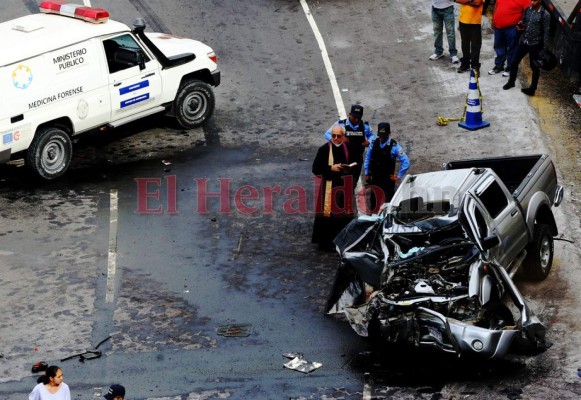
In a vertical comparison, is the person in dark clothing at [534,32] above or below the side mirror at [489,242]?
above

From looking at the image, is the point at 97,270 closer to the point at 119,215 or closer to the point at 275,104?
the point at 119,215

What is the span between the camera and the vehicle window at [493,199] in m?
14.4

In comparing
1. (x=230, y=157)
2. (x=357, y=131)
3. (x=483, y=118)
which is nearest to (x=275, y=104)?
(x=230, y=157)

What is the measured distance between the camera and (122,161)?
19172 mm

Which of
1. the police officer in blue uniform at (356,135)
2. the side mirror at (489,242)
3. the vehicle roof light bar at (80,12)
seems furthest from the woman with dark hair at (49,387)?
the vehicle roof light bar at (80,12)

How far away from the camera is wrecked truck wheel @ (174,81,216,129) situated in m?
19.9

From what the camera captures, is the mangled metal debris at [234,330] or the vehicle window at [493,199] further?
the vehicle window at [493,199]

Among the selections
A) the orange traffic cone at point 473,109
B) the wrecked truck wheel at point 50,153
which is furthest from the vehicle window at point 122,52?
the orange traffic cone at point 473,109

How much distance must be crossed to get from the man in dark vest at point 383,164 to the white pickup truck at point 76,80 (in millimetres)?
4494

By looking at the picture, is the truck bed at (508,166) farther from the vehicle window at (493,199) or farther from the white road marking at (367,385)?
the white road marking at (367,385)

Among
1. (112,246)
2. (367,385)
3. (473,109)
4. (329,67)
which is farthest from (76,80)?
(367,385)

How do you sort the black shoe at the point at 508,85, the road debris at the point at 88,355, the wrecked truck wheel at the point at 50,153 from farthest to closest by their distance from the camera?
1. the black shoe at the point at 508,85
2. the wrecked truck wheel at the point at 50,153
3. the road debris at the point at 88,355

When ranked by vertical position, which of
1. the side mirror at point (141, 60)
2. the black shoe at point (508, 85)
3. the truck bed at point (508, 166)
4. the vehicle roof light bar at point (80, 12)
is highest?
the vehicle roof light bar at point (80, 12)

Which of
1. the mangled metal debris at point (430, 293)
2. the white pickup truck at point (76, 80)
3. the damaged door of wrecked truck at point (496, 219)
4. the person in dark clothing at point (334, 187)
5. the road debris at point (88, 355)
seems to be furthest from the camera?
the white pickup truck at point (76, 80)
